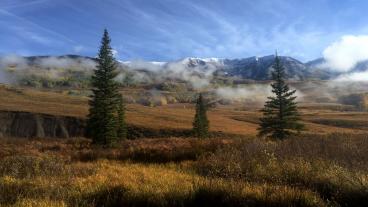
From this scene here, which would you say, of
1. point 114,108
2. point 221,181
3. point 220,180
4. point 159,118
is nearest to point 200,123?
point 114,108

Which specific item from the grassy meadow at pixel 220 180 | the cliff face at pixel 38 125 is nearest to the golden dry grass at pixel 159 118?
the cliff face at pixel 38 125

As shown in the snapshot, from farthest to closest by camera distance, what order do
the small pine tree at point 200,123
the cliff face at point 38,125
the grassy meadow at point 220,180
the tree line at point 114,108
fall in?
the cliff face at point 38,125
the small pine tree at point 200,123
the tree line at point 114,108
the grassy meadow at point 220,180

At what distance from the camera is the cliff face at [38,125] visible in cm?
9131

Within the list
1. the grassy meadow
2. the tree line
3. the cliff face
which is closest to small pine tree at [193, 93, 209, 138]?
the tree line

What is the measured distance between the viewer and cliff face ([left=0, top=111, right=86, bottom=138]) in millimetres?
91312

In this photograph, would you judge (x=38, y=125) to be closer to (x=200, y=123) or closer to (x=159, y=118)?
(x=159, y=118)

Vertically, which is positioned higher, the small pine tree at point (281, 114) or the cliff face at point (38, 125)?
the small pine tree at point (281, 114)

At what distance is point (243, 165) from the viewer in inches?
476

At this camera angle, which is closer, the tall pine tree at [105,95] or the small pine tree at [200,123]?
the tall pine tree at [105,95]

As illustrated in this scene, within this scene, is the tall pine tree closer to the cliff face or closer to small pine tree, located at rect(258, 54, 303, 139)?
small pine tree, located at rect(258, 54, 303, 139)

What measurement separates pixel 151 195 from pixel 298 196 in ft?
9.31

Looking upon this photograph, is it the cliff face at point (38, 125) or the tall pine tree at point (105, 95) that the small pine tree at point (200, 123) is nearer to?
the tall pine tree at point (105, 95)

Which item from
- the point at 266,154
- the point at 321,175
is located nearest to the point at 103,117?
the point at 266,154

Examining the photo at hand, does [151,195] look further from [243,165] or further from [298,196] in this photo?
[243,165]
